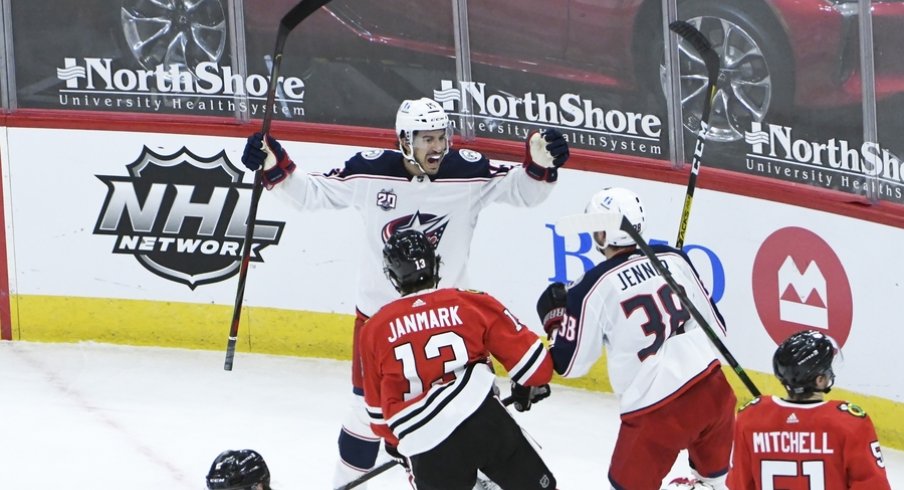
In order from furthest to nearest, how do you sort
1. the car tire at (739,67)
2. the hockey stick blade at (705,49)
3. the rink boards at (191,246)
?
1. the rink boards at (191,246)
2. the car tire at (739,67)
3. the hockey stick blade at (705,49)

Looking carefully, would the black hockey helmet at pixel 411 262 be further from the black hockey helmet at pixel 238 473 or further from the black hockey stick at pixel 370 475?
the black hockey stick at pixel 370 475

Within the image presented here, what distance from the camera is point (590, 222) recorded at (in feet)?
12.0

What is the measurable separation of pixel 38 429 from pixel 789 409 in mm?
3416

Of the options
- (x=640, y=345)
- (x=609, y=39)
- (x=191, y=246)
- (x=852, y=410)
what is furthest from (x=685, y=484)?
(x=191, y=246)

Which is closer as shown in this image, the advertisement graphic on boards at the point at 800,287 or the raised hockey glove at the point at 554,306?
the raised hockey glove at the point at 554,306

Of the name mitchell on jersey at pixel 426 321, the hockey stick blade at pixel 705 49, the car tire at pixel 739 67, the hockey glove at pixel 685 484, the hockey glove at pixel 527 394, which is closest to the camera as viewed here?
the name mitchell on jersey at pixel 426 321

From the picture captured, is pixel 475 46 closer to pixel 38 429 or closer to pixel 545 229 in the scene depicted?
pixel 545 229

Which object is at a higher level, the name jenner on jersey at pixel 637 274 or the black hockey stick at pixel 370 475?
the name jenner on jersey at pixel 637 274

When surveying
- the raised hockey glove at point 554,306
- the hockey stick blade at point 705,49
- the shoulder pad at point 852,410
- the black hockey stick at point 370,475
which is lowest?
the black hockey stick at point 370,475

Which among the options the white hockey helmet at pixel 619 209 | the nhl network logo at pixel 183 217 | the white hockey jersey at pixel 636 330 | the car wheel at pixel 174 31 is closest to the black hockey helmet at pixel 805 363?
the white hockey jersey at pixel 636 330

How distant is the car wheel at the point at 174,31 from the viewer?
6277 mm

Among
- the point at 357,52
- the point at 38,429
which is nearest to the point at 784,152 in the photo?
the point at 357,52

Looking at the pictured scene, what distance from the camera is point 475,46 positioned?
19.7 ft

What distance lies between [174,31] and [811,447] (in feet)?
13.2
